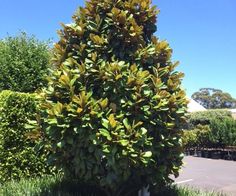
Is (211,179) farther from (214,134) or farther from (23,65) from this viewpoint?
(214,134)

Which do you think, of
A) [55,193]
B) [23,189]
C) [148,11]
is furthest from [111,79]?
[23,189]

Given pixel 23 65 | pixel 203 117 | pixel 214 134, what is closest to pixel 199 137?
pixel 214 134

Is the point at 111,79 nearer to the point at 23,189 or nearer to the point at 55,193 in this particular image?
the point at 55,193

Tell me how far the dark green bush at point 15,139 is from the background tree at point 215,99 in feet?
226

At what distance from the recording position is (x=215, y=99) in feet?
246

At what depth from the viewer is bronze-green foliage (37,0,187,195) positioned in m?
4.71

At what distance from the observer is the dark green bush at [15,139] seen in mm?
7715

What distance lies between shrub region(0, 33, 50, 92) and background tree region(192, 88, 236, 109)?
66.5 meters

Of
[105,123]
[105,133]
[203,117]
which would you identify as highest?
[203,117]

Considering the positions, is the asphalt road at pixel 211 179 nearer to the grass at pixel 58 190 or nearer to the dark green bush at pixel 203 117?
the grass at pixel 58 190

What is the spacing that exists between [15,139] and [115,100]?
11.9 feet

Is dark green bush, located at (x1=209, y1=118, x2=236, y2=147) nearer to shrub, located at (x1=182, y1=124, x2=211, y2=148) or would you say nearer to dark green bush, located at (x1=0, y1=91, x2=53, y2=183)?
shrub, located at (x1=182, y1=124, x2=211, y2=148)

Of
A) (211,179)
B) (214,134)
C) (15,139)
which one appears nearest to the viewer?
(15,139)

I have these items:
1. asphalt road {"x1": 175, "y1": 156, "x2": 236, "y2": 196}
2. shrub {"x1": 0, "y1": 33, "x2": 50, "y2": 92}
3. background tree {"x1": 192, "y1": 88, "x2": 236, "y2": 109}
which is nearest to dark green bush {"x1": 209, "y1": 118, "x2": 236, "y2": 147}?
asphalt road {"x1": 175, "y1": 156, "x2": 236, "y2": 196}
